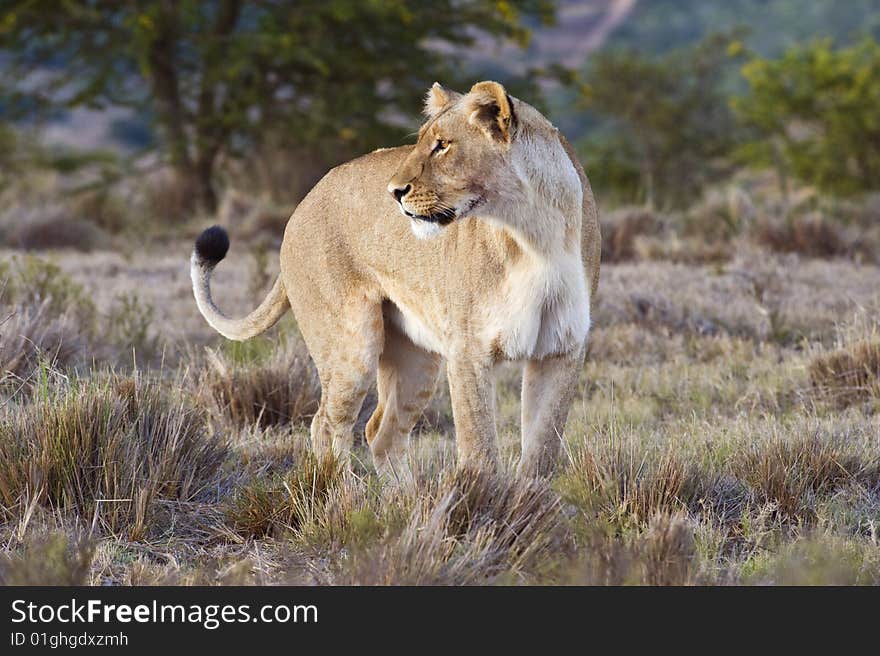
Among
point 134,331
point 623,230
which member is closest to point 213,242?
point 134,331

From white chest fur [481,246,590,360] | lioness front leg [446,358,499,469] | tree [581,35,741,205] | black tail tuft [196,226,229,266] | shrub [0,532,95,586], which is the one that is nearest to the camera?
shrub [0,532,95,586]

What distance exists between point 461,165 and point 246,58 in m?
11.4

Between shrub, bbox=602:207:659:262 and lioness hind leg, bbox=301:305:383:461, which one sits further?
shrub, bbox=602:207:659:262

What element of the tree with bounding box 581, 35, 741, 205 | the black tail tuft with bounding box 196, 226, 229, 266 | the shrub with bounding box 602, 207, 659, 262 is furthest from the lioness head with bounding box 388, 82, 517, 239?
the tree with bounding box 581, 35, 741, 205

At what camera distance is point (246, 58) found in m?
15.3

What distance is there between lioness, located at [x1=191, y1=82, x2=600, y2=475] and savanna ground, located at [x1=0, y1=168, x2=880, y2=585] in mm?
Result: 227

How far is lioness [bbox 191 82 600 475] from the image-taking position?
4.43m

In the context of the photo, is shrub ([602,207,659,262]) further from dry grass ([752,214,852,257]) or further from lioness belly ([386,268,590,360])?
lioness belly ([386,268,590,360])

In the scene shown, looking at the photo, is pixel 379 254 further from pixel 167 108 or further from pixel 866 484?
pixel 167 108

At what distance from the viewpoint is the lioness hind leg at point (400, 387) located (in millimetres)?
5602

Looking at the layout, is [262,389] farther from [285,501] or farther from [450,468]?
[450,468]

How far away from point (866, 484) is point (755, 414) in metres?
1.23

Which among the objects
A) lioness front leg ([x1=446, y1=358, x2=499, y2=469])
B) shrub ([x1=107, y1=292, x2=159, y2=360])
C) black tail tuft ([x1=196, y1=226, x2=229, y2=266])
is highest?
black tail tuft ([x1=196, y1=226, x2=229, y2=266])

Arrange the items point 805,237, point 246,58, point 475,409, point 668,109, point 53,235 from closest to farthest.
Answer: point 475,409 → point 805,237 → point 53,235 → point 246,58 → point 668,109
